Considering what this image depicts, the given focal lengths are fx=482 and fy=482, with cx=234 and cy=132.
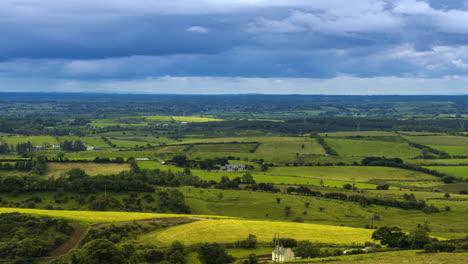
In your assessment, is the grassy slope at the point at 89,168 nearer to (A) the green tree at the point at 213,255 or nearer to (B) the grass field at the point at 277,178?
(B) the grass field at the point at 277,178

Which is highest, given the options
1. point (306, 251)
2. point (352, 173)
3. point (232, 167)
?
point (306, 251)

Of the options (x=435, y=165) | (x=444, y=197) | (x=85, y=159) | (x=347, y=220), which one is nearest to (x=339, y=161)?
(x=435, y=165)

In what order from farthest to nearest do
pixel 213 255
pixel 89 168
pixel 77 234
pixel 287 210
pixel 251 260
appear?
pixel 89 168
pixel 287 210
pixel 77 234
pixel 213 255
pixel 251 260

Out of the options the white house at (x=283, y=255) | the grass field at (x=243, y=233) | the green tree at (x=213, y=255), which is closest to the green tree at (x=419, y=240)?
the grass field at (x=243, y=233)

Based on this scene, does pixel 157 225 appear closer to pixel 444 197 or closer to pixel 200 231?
pixel 200 231

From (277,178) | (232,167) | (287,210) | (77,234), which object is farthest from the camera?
(232,167)

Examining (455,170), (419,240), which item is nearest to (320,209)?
(419,240)

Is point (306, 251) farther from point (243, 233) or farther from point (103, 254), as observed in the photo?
point (103, 254)

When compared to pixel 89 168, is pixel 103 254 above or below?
above
